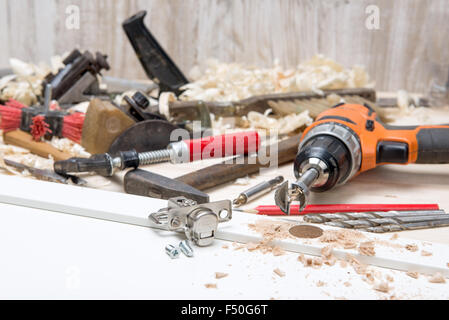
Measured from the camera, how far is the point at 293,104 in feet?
5.06

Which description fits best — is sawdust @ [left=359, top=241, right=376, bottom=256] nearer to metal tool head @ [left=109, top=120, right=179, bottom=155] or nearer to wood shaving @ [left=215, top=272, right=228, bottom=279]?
wood shaving @ [left=215, top=272, right=228, bottom=279]

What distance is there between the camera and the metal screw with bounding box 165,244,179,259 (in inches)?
26.0

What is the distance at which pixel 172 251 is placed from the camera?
2.18 ft

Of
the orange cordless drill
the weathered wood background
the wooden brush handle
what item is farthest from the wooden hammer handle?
the weathered wood background

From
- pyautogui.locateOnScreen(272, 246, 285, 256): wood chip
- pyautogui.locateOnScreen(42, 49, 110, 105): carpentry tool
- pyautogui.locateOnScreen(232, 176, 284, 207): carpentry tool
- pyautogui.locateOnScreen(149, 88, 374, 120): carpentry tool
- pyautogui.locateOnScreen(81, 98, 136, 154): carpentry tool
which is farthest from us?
pyautogui.locateOnScreen(42, 49, 110, 105): carpentry tool

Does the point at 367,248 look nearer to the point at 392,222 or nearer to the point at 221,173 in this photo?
the point at 392,222

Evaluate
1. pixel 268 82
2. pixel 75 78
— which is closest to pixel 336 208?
pixel 268 82

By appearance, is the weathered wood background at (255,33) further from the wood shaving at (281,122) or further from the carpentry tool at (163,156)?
the carpentry tool at (163,156)

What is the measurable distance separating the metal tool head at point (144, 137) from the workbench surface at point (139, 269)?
1.19ft

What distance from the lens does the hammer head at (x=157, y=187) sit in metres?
0.88

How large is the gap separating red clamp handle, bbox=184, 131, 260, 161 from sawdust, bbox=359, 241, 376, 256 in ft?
1.45

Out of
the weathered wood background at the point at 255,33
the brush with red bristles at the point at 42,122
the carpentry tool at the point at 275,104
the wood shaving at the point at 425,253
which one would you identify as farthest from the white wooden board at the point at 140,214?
the weathered wood background at the point at 255,33
